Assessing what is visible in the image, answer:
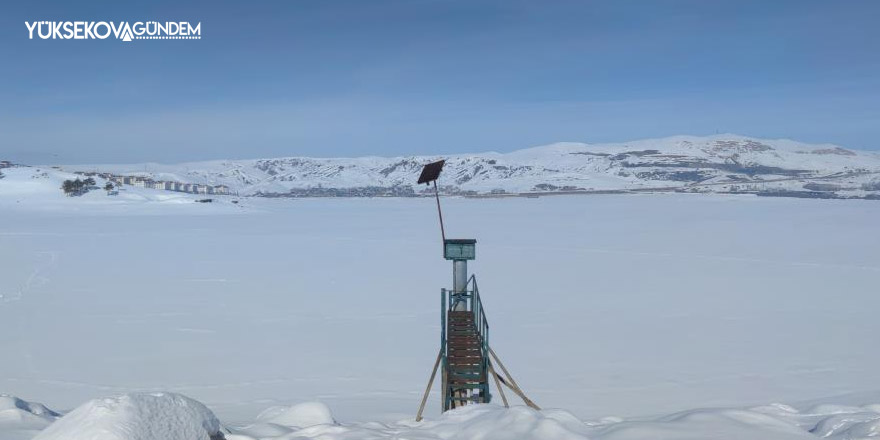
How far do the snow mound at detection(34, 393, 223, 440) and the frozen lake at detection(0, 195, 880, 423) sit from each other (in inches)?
191

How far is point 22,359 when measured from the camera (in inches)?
549

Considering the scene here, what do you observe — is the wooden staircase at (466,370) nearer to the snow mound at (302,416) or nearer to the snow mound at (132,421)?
the snow mound at (302,416)

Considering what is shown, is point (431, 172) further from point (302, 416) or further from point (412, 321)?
point (412, 321)

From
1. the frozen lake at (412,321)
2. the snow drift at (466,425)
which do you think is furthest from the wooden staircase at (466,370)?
the snow drift at (466,425)

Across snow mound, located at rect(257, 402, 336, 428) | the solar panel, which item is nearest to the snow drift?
snow mound, located at rect(257, 402, 336, 428)

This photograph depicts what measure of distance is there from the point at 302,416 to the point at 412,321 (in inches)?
393

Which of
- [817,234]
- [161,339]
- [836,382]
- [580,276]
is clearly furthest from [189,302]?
[817,234]

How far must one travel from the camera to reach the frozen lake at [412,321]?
12586 millimetres

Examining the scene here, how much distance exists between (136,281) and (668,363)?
663 inches

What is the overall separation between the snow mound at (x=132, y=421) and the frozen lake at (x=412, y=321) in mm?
4863

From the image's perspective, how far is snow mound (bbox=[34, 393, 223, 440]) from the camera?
5.34 metres

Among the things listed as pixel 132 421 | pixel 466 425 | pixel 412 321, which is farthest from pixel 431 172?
pixel 132 421

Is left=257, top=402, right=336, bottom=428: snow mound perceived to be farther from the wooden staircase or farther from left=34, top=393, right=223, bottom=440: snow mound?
the wooden staircase

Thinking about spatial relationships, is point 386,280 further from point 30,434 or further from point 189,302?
point 30,434
